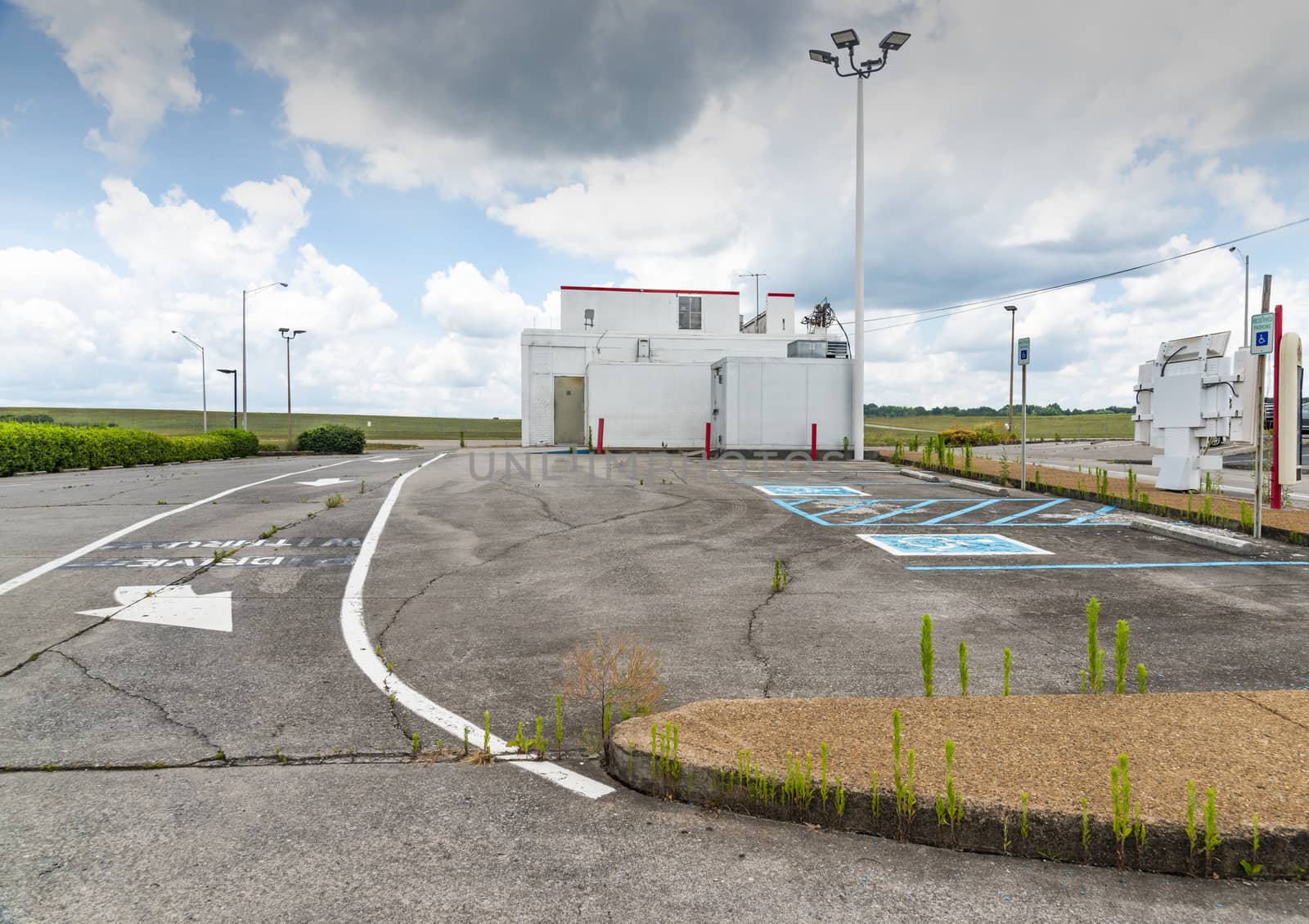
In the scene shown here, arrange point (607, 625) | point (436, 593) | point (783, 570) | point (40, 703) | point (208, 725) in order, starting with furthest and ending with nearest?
point (783, 570) → point (436, 593) → point (607, 625) → point (40, 703) → point (208, 725)

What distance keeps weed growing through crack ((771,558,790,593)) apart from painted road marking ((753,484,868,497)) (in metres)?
6.21

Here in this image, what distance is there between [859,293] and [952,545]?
53.9 feet

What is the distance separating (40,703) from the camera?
450 cm

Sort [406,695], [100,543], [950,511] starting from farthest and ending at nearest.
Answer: [950,511] < [100,543] < [406,695]

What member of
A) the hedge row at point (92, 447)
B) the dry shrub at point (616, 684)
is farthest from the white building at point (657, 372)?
the dry shrub at point (616, 684)

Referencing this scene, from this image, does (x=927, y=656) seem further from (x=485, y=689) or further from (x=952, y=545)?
(x=952, y=545)

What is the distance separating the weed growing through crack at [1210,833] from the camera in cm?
279

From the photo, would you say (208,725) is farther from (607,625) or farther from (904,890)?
(904,890)

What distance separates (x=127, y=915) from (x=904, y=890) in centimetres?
255

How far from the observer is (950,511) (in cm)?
1245

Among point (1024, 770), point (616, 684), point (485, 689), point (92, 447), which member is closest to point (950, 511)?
point (616, 684)

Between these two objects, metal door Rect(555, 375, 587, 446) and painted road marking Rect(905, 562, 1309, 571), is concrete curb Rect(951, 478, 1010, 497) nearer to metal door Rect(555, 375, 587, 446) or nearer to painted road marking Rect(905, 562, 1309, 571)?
painted road marking Rect(905, 562, 1309, 571)

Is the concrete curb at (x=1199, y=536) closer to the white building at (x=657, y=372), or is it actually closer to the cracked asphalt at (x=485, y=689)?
the cracked asphalt at (x=485, y=689)

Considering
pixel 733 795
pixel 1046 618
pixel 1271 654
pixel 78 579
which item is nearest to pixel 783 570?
pixel 1046 618
